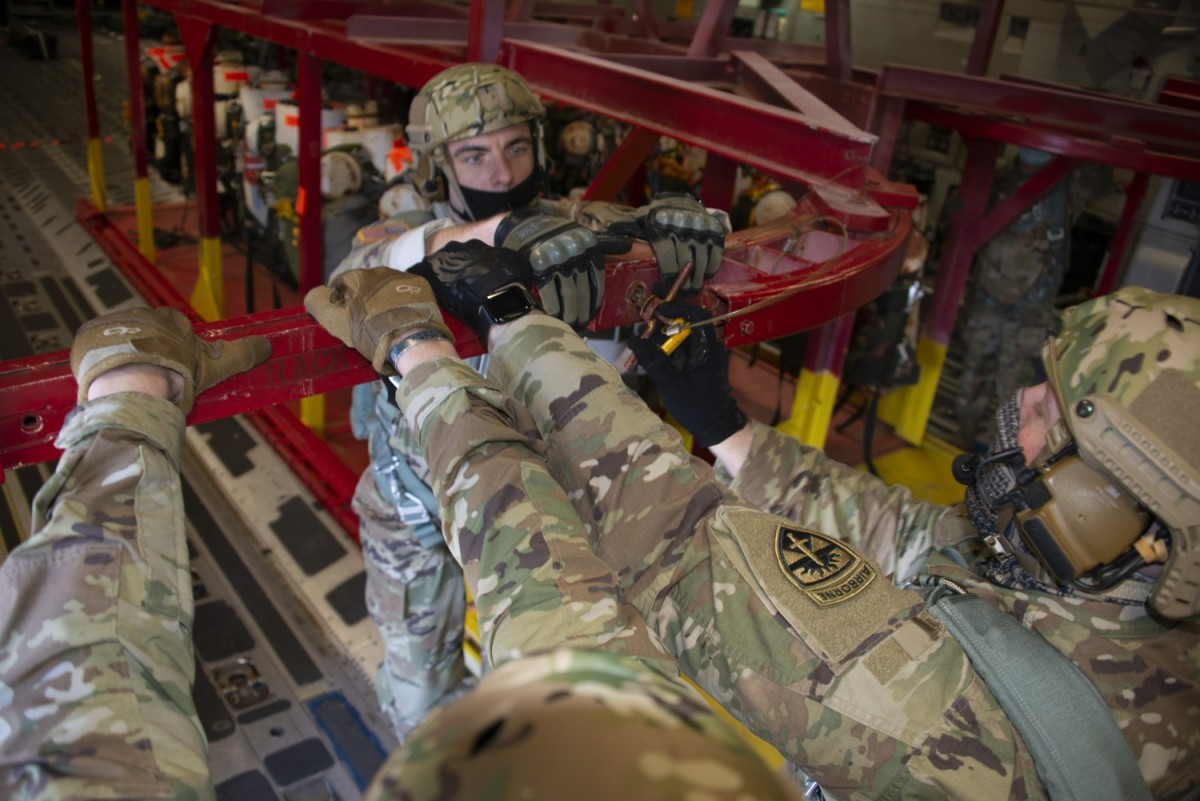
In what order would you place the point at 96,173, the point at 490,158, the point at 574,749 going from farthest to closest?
the point at 96,173 < the point at 490,158 < the point at 574,749

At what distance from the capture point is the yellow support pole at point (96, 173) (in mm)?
7398

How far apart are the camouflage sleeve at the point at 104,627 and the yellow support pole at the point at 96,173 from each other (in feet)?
24.1

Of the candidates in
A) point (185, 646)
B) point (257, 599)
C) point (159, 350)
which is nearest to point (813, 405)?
point (257, 599)

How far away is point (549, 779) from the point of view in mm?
654

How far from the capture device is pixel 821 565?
56.0 inches

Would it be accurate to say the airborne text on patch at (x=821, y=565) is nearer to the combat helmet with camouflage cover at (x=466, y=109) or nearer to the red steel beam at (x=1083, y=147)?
the combat helmet with camouflage cover at (x=466, y=109)

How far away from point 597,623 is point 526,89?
6.38 ft

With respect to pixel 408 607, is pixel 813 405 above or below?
above

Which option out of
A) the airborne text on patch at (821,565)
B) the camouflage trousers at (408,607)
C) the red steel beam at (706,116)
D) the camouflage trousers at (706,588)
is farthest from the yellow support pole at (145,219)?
the airborne text on patch at (821,565)

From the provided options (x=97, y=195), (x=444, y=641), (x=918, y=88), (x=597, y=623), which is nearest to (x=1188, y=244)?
(x=918, y=88)

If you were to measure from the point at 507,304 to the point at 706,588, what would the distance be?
68 centimetres

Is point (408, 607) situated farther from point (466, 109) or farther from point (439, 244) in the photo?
point (466, 109)

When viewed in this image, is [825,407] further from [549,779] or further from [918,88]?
[549,779]

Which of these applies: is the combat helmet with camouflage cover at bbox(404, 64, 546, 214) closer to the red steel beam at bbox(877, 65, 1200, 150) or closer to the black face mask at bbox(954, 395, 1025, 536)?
the black face mask at bbox(954, 395, 1025, 536)
